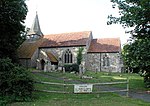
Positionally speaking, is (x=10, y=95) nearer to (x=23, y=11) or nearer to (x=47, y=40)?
(x=23, y=11)

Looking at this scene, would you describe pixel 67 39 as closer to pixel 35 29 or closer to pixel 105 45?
pixel 105 45

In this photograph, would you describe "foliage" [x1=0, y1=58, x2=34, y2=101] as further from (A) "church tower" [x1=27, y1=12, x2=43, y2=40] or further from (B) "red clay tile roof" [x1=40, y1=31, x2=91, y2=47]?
(A) "church tower" [x1=27, y1=12, x2=43, y2=40]

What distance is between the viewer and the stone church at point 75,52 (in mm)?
49156

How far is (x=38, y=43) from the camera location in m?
54.2

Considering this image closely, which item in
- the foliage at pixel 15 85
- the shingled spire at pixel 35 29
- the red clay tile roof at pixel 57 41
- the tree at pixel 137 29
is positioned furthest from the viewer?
the shingled spire at pixel 35 29

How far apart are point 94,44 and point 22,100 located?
131ft

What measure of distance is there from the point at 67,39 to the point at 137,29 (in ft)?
103

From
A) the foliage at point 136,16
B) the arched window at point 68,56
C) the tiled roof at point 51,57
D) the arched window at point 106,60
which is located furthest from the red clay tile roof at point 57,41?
the foliage at point 136,16

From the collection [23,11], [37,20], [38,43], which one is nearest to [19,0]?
[23,11]

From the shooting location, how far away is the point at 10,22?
98.7ft

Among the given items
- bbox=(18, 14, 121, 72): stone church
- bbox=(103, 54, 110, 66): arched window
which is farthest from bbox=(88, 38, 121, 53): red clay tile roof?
bbox=(103, 54, 110, 66): arched window

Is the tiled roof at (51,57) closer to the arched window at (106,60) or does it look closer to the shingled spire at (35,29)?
the arched window at (106,60)

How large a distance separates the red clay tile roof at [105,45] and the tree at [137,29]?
2647cm

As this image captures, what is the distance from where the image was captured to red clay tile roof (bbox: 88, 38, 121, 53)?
49.3m
